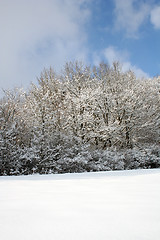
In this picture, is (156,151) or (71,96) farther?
(71,96)

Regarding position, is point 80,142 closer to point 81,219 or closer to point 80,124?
point 80,124

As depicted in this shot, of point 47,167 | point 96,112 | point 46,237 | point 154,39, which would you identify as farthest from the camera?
point 154,39

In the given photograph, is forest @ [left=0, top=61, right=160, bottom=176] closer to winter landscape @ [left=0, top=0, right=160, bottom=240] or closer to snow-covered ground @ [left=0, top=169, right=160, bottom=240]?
winter landscape @ [left=0, top=0, right=160, bottom=240]

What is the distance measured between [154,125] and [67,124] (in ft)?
20.2

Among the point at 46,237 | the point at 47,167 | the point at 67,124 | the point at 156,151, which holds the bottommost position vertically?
the point at 46,237

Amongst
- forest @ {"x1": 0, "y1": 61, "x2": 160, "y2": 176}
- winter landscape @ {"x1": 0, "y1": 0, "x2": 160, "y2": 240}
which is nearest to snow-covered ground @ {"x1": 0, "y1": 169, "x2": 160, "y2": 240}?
winter landscape @ {"x1": 0, "y1": 0, "x2": 160, "y2": 240}

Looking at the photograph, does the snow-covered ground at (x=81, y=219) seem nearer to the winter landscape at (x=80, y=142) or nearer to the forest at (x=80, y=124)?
the winter landscape at (x=80, y=142)

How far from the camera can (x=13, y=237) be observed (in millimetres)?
1044

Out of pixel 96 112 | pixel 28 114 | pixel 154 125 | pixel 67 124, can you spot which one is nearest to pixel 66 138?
pixel 67 124

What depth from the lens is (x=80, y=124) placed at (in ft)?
30.7

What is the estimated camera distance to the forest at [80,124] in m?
7.17

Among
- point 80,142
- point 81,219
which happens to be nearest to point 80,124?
point 80,142

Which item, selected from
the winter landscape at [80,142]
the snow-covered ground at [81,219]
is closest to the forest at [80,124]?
the winter landscape at [80,142]

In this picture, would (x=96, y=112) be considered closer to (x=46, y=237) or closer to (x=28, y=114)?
(x=28, y=114)
